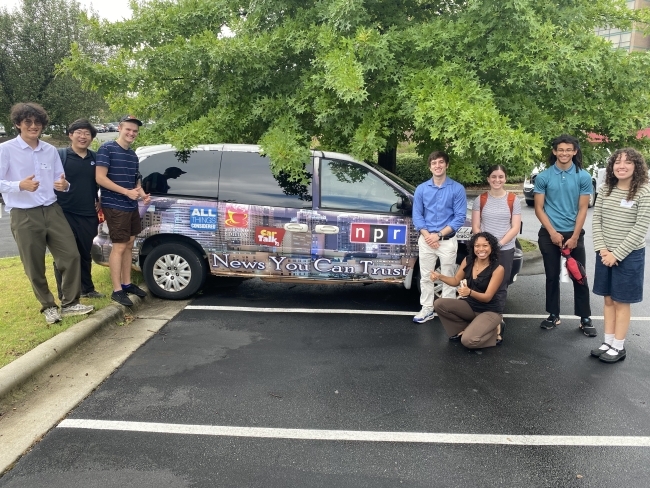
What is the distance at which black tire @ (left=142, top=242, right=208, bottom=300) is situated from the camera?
18.4 ft

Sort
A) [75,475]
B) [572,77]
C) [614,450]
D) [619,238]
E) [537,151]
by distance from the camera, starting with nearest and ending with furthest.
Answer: [75,475]
[614,450]
[619,238]
[537,151]
[572,77]

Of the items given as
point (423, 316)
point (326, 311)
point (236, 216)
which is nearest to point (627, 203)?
point (423, 316)

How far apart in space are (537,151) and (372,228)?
1733mm

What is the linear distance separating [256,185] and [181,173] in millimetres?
858

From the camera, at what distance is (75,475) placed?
2762mm

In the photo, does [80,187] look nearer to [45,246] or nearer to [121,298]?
[45,246]

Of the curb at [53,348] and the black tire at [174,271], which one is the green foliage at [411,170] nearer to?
the black tire at [174,271]

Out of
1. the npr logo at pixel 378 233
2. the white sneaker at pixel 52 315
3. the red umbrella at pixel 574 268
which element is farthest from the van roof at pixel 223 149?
the red umbrella at pixel 574 268

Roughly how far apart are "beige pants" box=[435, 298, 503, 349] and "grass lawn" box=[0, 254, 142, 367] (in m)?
3.34

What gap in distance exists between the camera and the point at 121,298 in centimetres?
522

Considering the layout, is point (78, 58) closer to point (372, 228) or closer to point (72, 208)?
point (72, 208)

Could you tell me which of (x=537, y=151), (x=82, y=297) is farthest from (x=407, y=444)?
(x=82, y=297)

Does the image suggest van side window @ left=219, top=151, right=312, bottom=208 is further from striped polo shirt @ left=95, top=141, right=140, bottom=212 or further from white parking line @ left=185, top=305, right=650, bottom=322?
white parking line @ left=185, top=305, right=650, bottom=322

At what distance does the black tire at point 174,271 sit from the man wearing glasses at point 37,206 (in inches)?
35.4
